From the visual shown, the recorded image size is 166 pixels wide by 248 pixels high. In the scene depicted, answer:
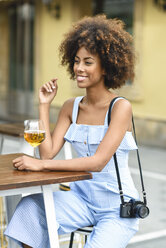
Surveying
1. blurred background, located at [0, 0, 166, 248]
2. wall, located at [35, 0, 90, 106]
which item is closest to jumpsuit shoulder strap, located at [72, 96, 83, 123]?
blurred background, located at [0, 0, 166, 248]

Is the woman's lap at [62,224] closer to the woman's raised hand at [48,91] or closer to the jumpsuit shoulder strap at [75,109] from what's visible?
the jumpsuit shoulder strap at [75,109]

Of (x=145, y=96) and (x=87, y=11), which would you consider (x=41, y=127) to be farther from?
(x=87, y=11)

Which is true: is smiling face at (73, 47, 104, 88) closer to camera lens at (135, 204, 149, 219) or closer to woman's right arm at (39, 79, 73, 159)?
woman's right arm at (39, 79, 73, 159)

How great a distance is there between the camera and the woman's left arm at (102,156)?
2.60m

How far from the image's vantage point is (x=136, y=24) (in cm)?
1022

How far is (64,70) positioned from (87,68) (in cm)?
955

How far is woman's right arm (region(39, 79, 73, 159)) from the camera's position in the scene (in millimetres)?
2996

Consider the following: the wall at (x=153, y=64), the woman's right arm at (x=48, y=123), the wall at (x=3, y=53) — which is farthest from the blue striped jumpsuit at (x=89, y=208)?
the wall at (x=3, y=53)

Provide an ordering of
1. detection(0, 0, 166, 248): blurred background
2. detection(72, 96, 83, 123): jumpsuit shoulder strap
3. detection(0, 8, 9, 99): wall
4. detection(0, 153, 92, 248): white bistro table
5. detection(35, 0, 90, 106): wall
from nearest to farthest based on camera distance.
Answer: detection(0, 153, 92, 248): white bistro table
detection(72, 96, 83, 123): jumpsuit shoulder strap
detection(0, 0, 166, 248): blurred background
detection(35, 0, 90, 106): wall
detection(0, 8, 9, 99): wall

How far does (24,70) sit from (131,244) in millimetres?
10095

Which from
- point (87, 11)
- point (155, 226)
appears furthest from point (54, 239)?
point (87, 11)

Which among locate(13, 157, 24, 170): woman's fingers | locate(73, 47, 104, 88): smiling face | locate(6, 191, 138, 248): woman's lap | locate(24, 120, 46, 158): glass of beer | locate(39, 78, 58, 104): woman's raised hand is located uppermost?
locate(73, 47, 104, 88): smiling face

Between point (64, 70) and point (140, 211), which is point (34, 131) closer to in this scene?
point (140, 211)

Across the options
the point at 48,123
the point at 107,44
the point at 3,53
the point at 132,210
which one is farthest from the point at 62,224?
the point at 3,53
